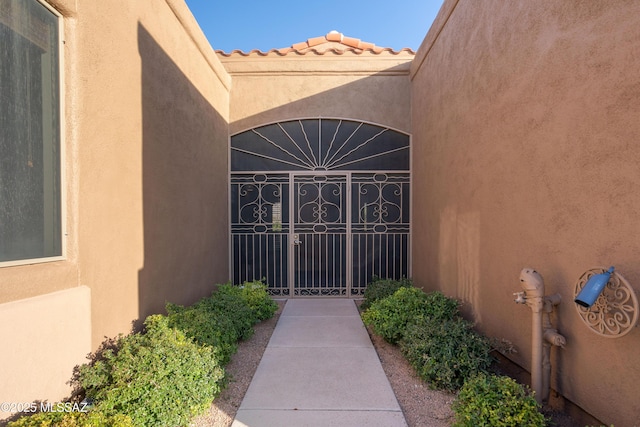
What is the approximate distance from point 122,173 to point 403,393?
3.42m

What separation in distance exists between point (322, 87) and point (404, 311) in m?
4.51

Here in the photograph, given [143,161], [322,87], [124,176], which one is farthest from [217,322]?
[322,87]

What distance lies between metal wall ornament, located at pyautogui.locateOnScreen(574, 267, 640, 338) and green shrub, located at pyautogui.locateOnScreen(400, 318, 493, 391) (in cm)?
112

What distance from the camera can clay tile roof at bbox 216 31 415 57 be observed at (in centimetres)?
625

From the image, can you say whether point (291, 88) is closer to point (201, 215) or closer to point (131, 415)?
point (201, 215)

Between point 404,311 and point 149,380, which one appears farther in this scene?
point 404,311

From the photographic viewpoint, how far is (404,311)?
4066mm

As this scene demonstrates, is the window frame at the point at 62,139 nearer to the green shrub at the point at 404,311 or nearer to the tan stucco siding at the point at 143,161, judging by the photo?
the tan stucco siding at the point at 143,161

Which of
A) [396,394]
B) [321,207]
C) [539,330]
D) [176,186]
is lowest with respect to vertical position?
[396,394]

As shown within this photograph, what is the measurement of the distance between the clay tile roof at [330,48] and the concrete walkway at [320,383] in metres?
5.10

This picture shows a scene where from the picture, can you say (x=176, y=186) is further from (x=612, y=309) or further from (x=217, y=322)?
(x=612, y=309)

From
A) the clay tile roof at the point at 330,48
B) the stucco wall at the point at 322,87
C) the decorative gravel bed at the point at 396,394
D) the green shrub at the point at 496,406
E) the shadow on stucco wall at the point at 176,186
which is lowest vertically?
the decorative gravel bed at the point at 396,394

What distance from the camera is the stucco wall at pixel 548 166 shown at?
6.65ft

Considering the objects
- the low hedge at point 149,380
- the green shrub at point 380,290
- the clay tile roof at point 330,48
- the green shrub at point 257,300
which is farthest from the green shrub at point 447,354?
the clay tile roof at point 330,48
